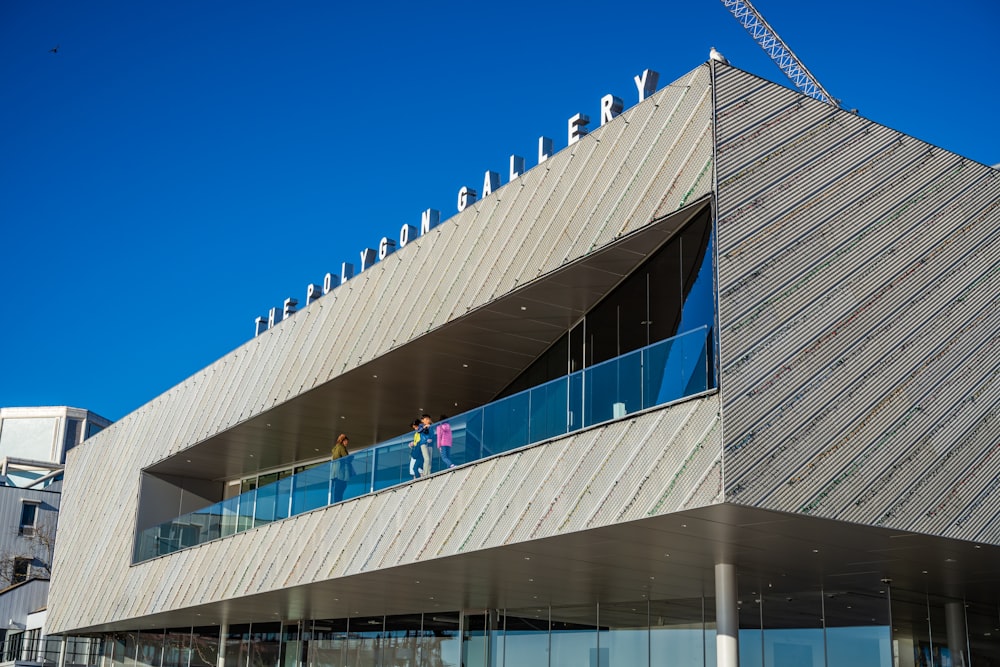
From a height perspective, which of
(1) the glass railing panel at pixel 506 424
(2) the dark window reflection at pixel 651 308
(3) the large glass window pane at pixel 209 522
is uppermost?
(2) the dark window reflection at pixel 651 308

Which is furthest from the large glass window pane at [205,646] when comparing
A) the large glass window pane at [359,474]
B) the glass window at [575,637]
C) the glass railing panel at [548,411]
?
the glass railing panel at [548,411]

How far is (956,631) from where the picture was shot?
59.6 feet

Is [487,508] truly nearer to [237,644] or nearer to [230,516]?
[230,516]

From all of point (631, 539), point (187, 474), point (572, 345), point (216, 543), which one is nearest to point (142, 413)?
point (187, 474)

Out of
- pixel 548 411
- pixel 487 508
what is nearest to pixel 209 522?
pixel 487 508

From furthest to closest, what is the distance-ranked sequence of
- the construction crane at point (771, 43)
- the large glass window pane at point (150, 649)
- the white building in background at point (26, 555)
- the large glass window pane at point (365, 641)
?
the white building in background at point (26, 555) → the construction crane at point (771, 43) → the large glass window pane at point (150, 649) → the large glass window pane at point (365, 641)

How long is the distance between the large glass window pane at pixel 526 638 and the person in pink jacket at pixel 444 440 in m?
5.12

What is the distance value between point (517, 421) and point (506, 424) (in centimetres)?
31

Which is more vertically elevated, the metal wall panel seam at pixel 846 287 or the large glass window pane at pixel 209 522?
the metal wall panel seam at pixel 846 287

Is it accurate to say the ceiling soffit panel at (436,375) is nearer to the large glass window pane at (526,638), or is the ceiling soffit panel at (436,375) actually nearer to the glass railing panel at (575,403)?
the glass railing panel at (575,403)

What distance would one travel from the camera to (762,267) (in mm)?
12828

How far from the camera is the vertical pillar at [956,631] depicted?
58.3 feet

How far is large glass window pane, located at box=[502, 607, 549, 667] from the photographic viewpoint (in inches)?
816

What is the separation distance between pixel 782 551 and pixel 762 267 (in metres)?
3.92
